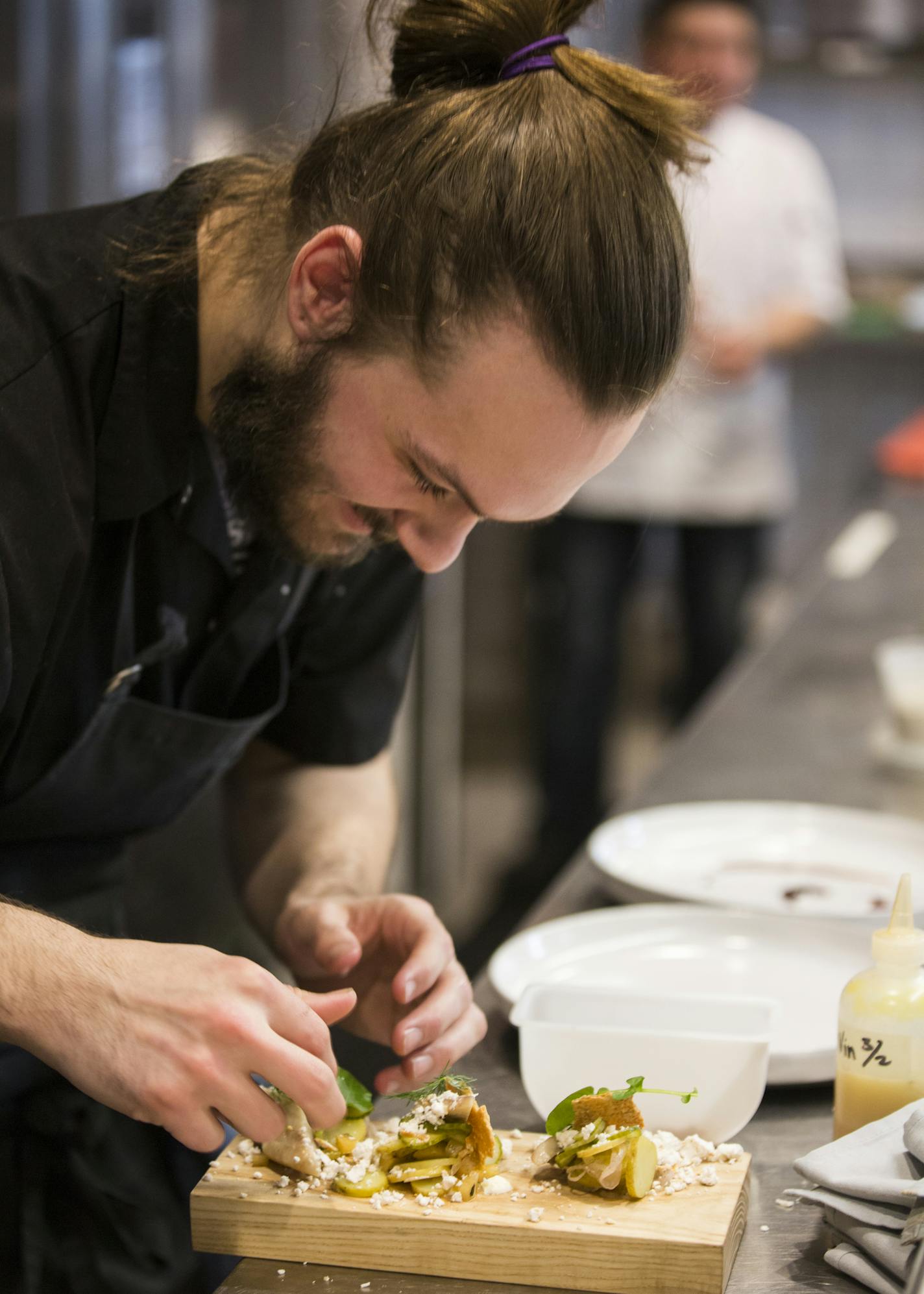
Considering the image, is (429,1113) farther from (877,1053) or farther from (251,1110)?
(877,1053)

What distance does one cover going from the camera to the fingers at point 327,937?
1293 millimetres

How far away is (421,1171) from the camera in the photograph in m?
0.97

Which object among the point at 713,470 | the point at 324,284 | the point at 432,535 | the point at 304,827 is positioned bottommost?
the point at 713,470

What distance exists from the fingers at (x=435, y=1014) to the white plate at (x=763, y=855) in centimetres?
34

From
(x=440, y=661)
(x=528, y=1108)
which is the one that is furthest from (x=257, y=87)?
(x=528, y=1108)

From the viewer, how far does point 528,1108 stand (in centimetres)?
114

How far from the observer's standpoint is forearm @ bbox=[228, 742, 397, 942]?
5.11ft

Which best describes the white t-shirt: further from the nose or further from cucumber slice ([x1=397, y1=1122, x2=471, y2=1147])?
cucumber slice ([x1=397, y1=1122, x2=471, y2=1147])

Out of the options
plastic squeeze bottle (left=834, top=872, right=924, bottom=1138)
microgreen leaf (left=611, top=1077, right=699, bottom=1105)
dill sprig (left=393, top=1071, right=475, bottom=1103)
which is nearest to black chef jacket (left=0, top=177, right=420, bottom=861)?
dill sprig (left=393, top=1071, right=475, bottom=1103)

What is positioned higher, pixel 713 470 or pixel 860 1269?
pixel 860 1269

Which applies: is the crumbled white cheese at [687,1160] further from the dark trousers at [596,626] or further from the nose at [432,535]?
the dark trousers at [596,626]

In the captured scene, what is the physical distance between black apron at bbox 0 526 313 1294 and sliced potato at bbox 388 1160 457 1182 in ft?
1.15

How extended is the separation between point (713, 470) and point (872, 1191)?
3330mm

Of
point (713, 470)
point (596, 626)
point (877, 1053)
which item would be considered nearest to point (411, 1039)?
point (877, 1053)
